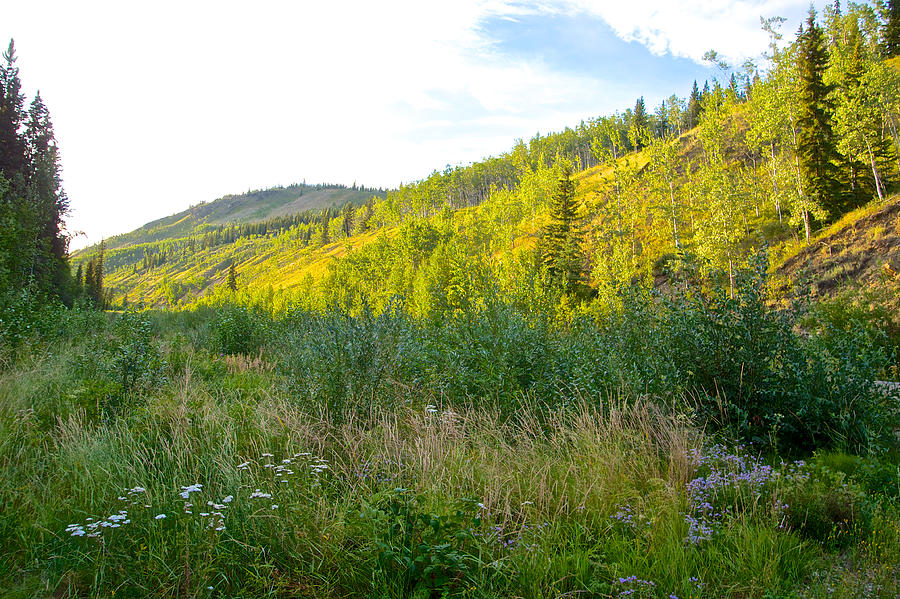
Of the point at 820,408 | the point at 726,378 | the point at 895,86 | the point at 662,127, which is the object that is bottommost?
the point at 820,408

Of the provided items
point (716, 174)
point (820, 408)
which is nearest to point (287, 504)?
point (820, 408)

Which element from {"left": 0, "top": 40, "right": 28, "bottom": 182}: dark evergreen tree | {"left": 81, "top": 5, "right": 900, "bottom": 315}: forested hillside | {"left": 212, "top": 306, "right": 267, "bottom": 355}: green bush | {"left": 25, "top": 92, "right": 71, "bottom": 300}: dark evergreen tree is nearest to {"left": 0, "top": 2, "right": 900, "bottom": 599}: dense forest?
{"left": 81, "top": 5, "right": 900, "bottom": 315}: forested hillside

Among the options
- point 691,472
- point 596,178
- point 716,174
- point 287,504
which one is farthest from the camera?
point 596,178

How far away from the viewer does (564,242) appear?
31.8 metres

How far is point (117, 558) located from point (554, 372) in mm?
5198

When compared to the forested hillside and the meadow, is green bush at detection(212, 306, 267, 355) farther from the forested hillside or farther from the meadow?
the meadow

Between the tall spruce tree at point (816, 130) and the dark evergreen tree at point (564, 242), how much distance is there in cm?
1351

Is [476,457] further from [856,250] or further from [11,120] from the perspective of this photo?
[11,120]

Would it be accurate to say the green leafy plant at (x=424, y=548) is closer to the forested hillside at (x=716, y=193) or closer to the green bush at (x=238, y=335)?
the forested hillside at (x=716, y=193)

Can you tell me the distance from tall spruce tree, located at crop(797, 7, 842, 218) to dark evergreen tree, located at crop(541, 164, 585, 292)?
532 inches

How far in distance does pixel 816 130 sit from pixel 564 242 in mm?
16195

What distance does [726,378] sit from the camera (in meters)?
5.73

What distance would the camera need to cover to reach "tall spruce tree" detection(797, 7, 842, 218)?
85.7 ft

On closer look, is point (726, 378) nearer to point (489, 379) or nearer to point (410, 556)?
point (489, 379)
